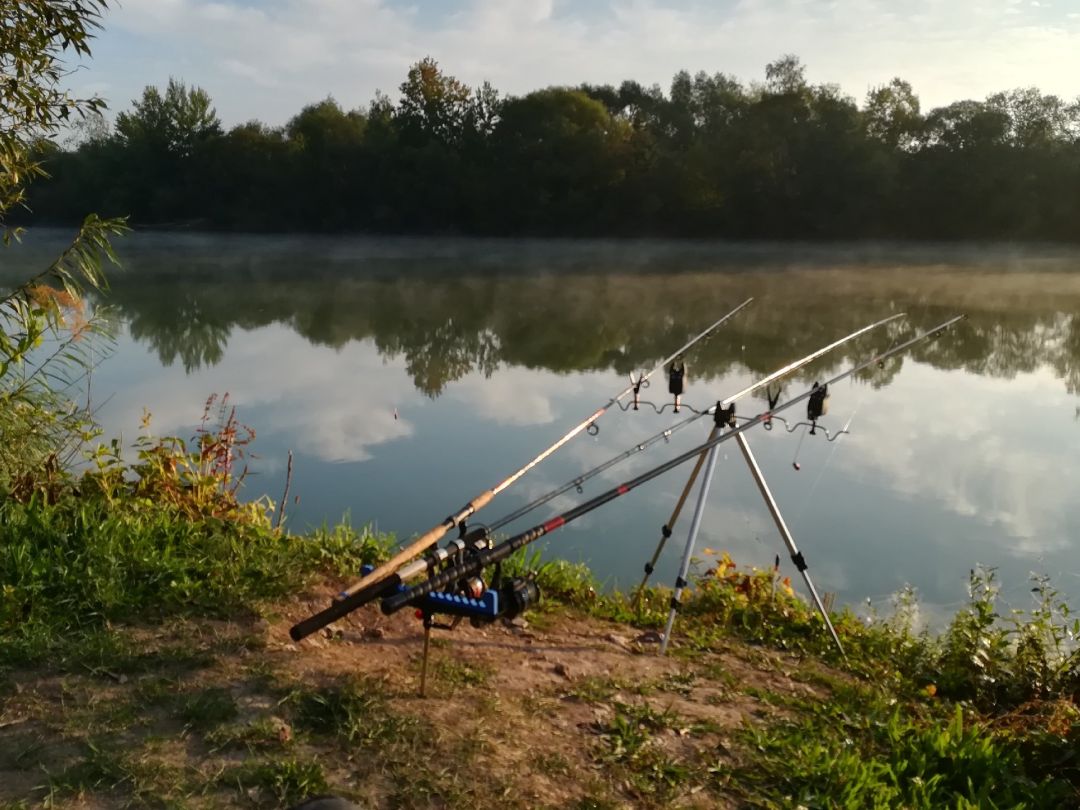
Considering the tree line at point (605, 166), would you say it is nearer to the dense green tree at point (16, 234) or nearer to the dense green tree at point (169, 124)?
the dense green tree at point (169, 124)

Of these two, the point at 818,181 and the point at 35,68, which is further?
the point at 818,181

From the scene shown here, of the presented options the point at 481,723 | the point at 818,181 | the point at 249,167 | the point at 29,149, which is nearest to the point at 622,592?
the point at 481,723

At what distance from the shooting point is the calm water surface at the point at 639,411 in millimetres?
5688

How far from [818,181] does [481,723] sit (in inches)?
1352

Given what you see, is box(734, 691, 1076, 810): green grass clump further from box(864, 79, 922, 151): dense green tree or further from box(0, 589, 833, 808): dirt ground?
box(864, 79, 922, 151): dense green tree

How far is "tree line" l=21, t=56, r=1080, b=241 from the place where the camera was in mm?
32750

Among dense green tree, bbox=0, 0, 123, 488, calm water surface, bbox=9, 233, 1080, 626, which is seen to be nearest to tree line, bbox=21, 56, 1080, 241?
calm water surface, bbox=9, 233, 1080, 626

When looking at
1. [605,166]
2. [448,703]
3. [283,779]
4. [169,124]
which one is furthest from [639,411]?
[169,124]

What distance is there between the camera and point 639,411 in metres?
9.03

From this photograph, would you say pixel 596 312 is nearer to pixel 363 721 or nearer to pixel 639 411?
pixel 639 411

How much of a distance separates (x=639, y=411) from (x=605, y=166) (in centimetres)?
2897

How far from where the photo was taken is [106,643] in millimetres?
2941

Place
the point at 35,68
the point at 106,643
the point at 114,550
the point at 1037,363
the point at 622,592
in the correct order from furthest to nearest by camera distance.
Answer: the point at 1037,363 → the point at 622,592 → the point at 35,68 → the point at 114,550 → the point at 106,643

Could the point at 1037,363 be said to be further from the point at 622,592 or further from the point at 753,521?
the point at 622,592
